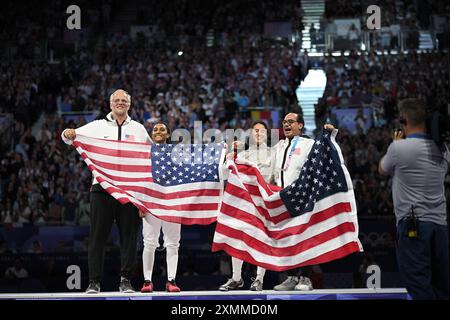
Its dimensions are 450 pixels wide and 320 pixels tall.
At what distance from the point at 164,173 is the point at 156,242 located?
871 mm

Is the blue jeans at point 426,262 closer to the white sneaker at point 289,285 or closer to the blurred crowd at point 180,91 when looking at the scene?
the white sneaker at point 289,285

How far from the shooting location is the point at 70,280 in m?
11.9

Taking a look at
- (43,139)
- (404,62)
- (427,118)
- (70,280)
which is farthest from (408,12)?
(427,118)

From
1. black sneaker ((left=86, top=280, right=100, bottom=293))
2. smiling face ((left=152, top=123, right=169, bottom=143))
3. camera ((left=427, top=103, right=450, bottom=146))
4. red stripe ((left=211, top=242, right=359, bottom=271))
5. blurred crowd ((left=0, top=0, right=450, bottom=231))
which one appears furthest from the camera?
blurred crowd ((left=0, top=0, right=450, bottom=231))

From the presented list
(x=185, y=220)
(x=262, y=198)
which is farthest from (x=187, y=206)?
(x=262, y=198)

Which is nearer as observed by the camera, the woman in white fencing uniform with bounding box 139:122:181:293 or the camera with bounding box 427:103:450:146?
the camera with bounding box 427:103:450:146

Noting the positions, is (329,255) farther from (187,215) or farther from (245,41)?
(245,41)

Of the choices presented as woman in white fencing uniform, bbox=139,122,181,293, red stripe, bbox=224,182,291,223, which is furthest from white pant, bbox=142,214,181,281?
red stripe, bbox=224,182,291,223

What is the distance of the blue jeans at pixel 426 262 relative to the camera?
219 inches

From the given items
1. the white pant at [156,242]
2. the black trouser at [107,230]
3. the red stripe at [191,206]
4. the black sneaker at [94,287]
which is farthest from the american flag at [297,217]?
the black sneaker at [94,287]

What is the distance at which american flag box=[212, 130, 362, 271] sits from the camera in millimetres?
7941

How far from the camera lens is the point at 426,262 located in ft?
18.3

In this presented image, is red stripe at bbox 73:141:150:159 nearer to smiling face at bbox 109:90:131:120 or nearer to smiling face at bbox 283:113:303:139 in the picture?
smiling face at bbox 109:90:131:120

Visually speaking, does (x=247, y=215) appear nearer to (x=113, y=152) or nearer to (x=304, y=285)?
(x=304, y=285)
